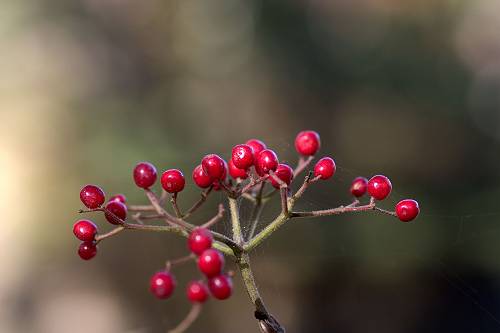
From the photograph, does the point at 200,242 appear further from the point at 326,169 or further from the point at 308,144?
the point at 308,144

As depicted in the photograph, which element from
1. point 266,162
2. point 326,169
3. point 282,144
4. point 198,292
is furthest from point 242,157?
point 282,144

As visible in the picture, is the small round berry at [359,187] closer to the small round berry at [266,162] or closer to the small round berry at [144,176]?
the small round berry at [266,162]

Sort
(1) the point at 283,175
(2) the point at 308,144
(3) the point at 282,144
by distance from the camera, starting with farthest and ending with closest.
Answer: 1. (3) the point at 282,144
2. (2) the point at 308,144
3. (1) the point at 283,175

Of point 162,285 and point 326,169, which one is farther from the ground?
point 326,169

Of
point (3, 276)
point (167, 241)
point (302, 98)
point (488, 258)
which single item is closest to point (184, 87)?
point (302, 98)

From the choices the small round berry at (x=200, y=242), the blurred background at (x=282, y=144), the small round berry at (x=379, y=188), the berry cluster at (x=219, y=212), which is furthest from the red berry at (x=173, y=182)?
the blurred background at (x=282, y=144)
